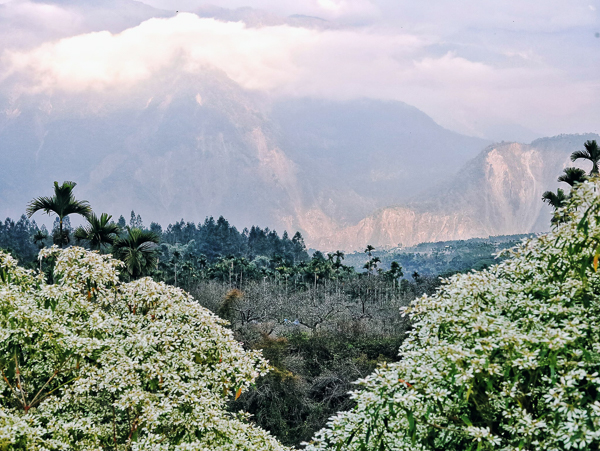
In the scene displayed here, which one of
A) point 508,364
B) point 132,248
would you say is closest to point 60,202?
point 132,248

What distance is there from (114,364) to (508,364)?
18.6ft

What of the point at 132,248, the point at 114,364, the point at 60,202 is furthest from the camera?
the point at 132,248

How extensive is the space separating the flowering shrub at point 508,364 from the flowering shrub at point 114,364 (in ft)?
6.47

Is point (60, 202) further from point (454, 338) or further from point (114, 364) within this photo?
point (454, 338)

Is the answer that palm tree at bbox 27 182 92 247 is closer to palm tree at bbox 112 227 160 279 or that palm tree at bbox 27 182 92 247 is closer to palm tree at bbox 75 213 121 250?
palm tree at bbox 75 213 121 250

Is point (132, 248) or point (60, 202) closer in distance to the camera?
point (60, 202)

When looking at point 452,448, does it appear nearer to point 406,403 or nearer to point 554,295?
point 406,403

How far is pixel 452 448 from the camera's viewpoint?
22.1 ft

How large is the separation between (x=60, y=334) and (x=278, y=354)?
20.8 m

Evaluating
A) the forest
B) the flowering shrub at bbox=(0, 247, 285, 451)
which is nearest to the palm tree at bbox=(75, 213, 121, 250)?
the forest

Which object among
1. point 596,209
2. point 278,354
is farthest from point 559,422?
point 278,354

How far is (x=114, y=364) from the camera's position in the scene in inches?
318

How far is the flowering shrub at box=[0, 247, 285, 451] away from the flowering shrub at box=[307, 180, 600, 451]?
1.97 meters

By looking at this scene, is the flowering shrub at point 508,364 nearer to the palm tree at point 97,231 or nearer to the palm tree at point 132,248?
the palm tree at point 97,231
